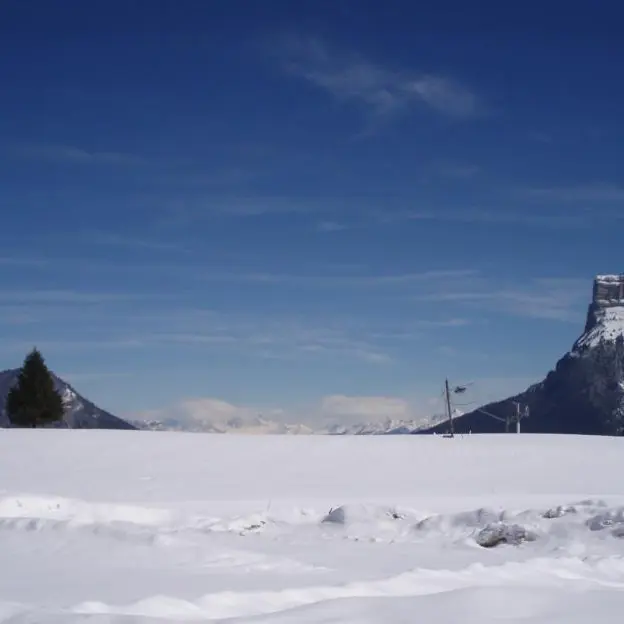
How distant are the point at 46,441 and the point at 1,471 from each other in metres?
5.01

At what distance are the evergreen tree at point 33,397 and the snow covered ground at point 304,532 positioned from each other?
43.2ft

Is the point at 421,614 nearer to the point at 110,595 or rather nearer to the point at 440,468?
the point at 110,595

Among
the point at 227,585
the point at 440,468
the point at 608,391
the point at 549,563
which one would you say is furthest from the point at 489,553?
the point at 608,391

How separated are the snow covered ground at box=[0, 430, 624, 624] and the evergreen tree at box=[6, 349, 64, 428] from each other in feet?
43.2

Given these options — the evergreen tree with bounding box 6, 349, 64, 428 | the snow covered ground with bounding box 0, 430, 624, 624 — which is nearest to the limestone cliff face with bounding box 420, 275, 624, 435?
the evergreen tree with bounding box 6, 349, 64, 428

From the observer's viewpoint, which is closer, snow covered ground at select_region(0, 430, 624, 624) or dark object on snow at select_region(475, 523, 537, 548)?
snow covered ground at select_region(0, 430, 624, 624)

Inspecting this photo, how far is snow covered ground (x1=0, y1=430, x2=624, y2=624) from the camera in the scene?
7.35 m

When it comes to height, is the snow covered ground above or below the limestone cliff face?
below

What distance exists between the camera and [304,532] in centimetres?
1327

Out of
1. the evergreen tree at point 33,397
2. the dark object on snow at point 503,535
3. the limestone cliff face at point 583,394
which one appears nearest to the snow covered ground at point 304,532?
the dark object on snow at point 503,535

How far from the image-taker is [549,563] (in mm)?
10266

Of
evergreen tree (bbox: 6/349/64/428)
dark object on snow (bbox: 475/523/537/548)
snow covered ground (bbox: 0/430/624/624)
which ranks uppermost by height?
evergreen tree (bbox: 6/349/64/428)

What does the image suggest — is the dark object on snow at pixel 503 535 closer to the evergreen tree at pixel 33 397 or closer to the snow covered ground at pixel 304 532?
the snow covered ground at pixel 304 532

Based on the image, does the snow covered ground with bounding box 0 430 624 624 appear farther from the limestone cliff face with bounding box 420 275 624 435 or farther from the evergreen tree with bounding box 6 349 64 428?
the limestone cliff face with bounding box 420 275 624 435
